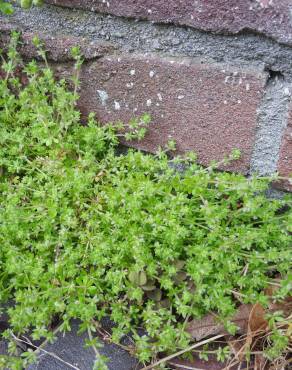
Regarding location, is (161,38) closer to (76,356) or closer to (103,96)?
(103,96)

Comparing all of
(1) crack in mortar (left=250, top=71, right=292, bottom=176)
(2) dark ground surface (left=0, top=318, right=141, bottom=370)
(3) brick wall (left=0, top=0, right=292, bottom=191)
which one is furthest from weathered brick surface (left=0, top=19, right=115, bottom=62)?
(2) dark ground surface (left=0, top=318, right=141, bottom=370)

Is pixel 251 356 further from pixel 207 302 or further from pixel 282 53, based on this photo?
pixel 282 53

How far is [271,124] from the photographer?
135cm

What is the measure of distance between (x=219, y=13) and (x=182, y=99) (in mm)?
273

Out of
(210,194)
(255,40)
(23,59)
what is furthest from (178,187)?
(23,59)

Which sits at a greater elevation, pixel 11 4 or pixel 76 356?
pixel 11 4

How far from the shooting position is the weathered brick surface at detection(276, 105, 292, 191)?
1325 mm

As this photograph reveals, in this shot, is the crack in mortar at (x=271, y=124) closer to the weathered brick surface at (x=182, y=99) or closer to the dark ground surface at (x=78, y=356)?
the weathered brick surface at (x=182, y=99)

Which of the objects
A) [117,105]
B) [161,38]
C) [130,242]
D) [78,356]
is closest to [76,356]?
[78,356]

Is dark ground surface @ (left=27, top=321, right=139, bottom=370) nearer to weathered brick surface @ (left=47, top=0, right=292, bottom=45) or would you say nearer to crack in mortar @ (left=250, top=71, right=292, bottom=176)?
crack in mortar @ (left=250, top=71, right=292, bottom=176)

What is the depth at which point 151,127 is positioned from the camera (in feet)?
5.12

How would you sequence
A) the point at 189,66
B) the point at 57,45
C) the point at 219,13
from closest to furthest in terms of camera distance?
the point at 219,13 → the point at 189,66 → the point at 57,45

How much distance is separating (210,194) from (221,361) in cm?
44

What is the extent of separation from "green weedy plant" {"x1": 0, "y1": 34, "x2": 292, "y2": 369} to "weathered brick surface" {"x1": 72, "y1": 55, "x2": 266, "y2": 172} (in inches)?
2.2
